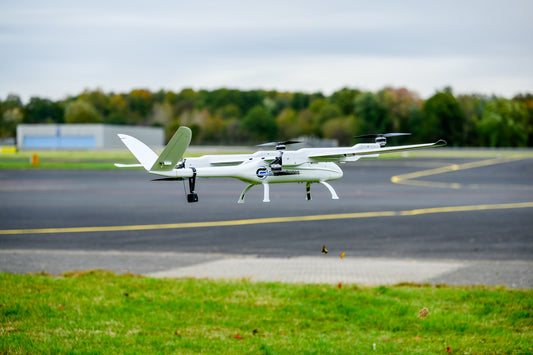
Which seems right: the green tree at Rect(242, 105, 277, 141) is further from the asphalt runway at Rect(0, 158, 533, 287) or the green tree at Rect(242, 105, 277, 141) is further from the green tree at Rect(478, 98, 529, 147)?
the asphalt runway at Rect(0, 158, 533, 287)

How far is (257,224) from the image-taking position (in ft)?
247

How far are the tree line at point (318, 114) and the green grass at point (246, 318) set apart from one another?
7594 millimetres

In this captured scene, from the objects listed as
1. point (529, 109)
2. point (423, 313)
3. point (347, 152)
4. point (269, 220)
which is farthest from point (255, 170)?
point (269, 220)

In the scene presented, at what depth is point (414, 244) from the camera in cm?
6038

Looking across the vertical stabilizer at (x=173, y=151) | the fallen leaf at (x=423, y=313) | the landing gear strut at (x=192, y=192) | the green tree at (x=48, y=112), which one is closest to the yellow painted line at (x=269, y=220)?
the green tree at (x=48, y=112)

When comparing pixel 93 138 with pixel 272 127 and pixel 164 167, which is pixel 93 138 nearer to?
pixel 272 127

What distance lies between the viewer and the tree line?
7.33m

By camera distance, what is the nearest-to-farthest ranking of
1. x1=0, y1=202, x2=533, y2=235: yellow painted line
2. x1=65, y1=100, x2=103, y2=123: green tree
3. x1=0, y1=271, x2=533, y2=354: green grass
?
x1=65, y1=100, x2=103, y2=123: green tree → x1=0, y1=271, x2=533, y2=354: green grass → x1=0, y1=202, x2=533, y2=235: yellow painted line

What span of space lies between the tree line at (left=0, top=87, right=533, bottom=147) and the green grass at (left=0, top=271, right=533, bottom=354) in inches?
299

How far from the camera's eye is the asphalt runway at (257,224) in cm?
5306

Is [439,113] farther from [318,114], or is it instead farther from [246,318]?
[246,318]

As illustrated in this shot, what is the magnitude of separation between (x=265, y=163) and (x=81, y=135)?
24.0 feet

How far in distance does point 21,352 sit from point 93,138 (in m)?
6.77

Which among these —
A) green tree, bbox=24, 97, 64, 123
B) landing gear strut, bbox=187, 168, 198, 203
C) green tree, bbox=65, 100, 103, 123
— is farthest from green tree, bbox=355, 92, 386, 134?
green tree, bbox=24, 97, 64, 123
